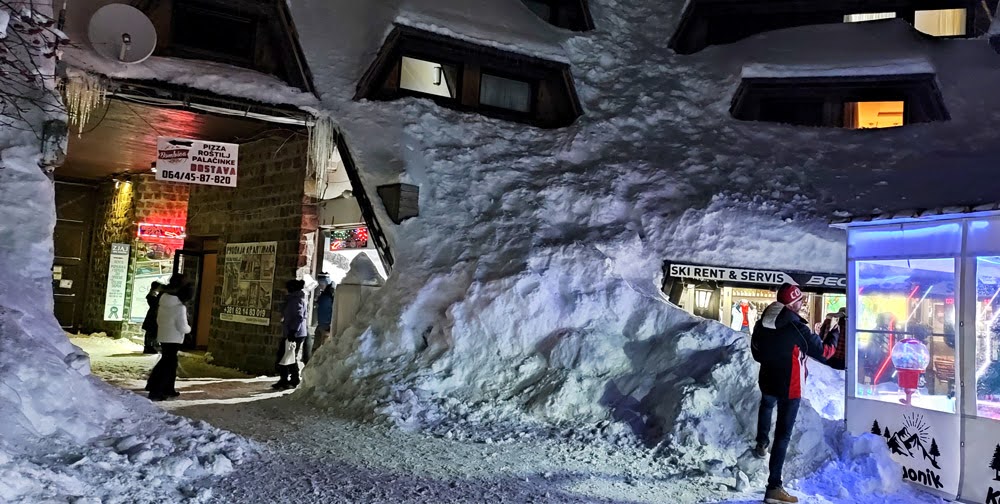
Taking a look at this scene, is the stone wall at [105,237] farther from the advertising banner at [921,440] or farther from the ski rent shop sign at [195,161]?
the advertising banner at [921,440]

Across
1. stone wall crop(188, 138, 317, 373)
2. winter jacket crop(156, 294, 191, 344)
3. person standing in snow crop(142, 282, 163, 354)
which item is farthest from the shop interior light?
person standing in snow crop(142, 282, 163, 354)

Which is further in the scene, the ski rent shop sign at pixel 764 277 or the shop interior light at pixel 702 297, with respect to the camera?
the shop interior light at pixel 702 297

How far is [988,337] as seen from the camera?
6281mm

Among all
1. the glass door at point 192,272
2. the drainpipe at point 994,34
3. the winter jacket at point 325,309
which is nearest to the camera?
the winter jacket at point 325,309

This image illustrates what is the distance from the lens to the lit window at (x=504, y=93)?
42.9ft

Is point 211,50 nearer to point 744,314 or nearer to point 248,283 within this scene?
point 248,283

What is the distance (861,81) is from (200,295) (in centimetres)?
1579

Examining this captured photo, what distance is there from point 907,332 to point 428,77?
8.96 meters

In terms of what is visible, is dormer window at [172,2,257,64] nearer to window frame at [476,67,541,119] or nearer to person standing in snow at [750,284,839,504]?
window frame at [476,67,541,119]

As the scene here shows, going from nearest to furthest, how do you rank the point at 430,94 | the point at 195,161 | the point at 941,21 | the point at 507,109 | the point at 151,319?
the point at 195,161 < the point at 430,94 < the point at 507,109 < the point at 151,319 < the point at 941,21

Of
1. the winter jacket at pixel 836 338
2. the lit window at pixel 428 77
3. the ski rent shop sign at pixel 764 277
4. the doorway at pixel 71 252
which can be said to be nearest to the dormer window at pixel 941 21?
the ski rent shop sign at pixel 764 277

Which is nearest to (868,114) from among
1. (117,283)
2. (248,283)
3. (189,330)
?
(248,283)

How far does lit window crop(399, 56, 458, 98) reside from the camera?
41.1ft

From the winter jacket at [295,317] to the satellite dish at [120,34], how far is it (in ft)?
14.2
